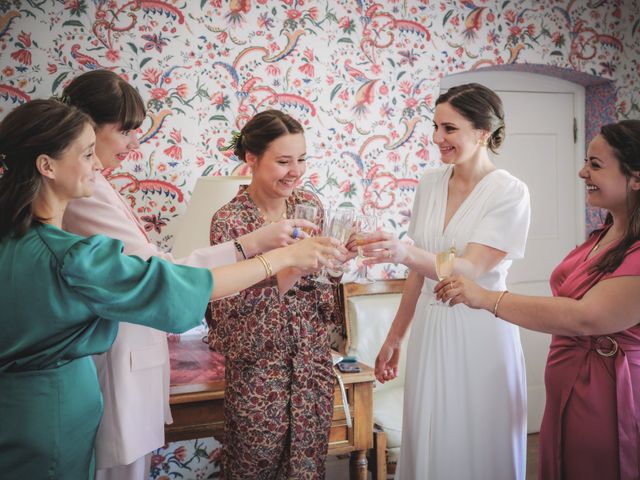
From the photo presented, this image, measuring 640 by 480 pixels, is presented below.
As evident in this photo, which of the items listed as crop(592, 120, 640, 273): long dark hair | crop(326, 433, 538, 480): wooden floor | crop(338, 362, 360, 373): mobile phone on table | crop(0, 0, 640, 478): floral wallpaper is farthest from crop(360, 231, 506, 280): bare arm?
crop(326, 433, 538, 480): wooden floor

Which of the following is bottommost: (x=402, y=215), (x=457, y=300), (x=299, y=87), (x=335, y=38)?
(x=457, y=300)

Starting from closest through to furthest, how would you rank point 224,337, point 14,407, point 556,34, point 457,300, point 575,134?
1. point 14,407
2. point 457,300
3. point 224,337
4. point 556,34
5. point 575,134

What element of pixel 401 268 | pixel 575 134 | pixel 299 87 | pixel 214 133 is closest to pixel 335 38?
pixel 299 87

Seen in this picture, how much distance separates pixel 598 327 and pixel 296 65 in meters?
2.27

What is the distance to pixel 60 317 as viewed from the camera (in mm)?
1304

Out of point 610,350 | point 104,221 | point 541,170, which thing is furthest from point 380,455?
point 541,170

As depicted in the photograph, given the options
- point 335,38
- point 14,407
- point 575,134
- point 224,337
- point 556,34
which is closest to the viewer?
point 14,407

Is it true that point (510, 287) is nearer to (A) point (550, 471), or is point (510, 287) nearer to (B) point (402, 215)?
(B) point (402, 215)

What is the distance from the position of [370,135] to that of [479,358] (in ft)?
6.13

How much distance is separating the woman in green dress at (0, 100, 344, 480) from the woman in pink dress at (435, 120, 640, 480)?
35.4 inches

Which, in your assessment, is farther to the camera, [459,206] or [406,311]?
[406,311]

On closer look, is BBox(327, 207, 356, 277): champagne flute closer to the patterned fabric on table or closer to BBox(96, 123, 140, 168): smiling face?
the patterned fabric on table

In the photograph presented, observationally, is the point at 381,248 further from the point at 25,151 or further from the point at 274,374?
the point at 25,151

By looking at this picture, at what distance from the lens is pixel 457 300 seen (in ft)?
5.83
